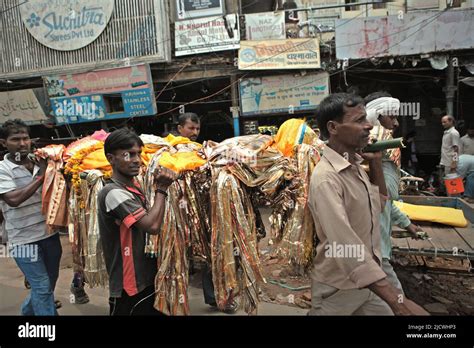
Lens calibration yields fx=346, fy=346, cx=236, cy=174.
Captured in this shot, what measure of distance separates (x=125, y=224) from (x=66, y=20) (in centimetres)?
932

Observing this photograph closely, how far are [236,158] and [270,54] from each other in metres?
6.60

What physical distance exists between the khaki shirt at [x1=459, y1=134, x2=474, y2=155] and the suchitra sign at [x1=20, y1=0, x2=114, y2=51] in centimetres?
900

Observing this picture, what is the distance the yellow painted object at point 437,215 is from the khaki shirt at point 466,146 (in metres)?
4.76

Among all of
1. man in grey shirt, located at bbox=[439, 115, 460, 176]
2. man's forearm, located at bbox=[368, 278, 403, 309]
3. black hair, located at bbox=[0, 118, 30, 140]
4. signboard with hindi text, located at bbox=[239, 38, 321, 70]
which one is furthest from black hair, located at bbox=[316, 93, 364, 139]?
signboard with hindi text, located at bbox=[239, 38, 321, 70]

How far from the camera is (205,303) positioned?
11.2 feet

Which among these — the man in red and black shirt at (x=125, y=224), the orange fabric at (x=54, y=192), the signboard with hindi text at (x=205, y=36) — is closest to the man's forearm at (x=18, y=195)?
the orange fabric at (x=54, y=192)

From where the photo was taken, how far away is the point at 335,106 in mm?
1706

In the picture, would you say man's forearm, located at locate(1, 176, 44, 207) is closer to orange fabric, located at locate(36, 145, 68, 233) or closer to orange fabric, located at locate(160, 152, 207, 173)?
orange fabric, located at locate(36, 145, 68, 233)

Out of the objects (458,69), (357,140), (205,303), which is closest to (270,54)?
(458,69)

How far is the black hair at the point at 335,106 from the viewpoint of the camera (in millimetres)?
1689

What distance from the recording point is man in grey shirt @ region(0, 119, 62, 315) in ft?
8.24

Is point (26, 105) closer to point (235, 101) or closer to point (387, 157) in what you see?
point (235, 101)

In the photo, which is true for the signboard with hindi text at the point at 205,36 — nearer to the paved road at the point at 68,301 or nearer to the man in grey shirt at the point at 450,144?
the man in grey shirt at the point at 450,144
